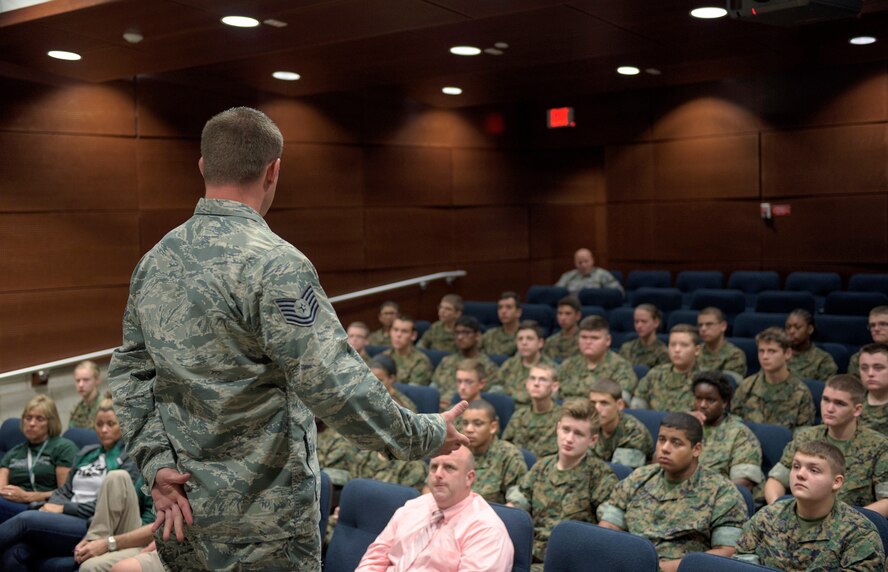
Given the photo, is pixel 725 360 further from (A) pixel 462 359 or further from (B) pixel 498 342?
(B) pixel 498 342

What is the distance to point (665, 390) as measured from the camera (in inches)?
219

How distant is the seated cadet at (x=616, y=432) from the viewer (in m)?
4.42

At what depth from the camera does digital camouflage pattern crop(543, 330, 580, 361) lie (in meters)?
7.12

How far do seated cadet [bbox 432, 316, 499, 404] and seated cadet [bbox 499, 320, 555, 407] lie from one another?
0.13 meters

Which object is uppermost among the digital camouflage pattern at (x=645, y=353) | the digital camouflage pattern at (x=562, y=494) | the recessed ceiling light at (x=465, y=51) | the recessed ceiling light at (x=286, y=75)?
the recessed ceiling light at (x=286, y=75)

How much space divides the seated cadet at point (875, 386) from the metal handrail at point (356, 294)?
4794 mm

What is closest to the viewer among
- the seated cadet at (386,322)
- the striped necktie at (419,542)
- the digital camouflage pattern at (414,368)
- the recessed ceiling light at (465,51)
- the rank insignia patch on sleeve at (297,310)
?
the rank insignia patch on sleeve at (297,310)

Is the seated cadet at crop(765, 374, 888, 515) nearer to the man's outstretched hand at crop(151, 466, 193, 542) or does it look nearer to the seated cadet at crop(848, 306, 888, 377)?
the seated cadet at crop(848, 306, 888, 377)

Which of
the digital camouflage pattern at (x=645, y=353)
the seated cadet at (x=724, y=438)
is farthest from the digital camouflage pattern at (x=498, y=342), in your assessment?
the seated cadet at (x=724, y=438)

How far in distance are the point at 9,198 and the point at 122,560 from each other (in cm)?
377

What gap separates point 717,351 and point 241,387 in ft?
16.6

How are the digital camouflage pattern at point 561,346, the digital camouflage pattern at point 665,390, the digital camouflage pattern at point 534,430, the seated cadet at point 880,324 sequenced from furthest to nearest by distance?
the digital camouflage pattern at point 561,346 < the seated cadet at point 880,324 < the digital camouflage pattern at point 665,390 < the digital camouflage pattern at point 534,430

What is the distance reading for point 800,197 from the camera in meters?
9.05

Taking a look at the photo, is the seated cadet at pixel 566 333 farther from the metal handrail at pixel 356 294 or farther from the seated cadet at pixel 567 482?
the seated cadet at pixel 567 482
